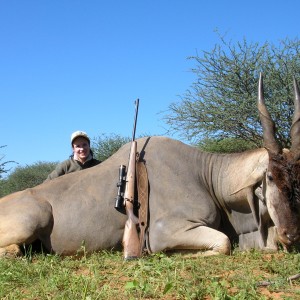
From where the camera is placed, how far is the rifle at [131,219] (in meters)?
4.63

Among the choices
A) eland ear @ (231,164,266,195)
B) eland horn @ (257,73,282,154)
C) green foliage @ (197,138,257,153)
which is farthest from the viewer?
green foliage @ (197,138,257,153)

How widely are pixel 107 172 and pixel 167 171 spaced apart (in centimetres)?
58

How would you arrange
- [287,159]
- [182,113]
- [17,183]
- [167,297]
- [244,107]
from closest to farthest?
[167,297] < [287,159] < [244,107] < [182,113] < [17,183]

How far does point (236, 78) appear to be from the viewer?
12398mm

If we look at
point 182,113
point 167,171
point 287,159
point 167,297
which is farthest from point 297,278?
point 182,113

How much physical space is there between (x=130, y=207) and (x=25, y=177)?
19.1m

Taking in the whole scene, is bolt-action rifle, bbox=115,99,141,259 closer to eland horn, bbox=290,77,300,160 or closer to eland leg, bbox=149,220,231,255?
eland leg, bbox=149,220,231,255

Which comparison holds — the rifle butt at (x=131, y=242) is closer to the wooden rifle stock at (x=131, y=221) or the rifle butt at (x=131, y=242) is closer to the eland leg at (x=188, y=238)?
the wooden rifle stock at (x=131, y=221)

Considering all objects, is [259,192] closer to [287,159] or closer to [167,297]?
[287,159]

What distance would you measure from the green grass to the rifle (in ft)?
1.34

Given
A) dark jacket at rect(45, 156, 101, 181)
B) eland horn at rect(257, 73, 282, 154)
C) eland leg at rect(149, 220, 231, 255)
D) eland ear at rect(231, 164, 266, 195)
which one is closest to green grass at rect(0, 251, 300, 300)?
eland leg at rect(149, 220, 231, 255)

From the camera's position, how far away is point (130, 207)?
4.86 m

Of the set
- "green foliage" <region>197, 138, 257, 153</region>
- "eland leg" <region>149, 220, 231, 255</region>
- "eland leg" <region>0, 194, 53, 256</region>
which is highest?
"green foliage" <region>197, 138, 257, 153</region>

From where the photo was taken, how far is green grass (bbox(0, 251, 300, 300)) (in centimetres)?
298
